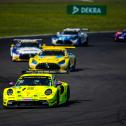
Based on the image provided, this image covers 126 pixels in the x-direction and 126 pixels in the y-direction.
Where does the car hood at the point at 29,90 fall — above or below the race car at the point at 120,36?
above

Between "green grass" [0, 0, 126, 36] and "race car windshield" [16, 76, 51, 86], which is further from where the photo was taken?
"green grass" [0, 0, 126, 36]

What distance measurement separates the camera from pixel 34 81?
889 inches

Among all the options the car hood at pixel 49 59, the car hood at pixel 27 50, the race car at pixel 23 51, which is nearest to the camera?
the car hood at pixel 49 59

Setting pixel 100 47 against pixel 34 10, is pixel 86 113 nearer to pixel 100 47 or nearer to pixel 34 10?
pixel 100 47

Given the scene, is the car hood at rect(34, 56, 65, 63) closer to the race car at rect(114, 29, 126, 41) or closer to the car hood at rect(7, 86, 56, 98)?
the car hood at rect(7, 86, 56, 98)

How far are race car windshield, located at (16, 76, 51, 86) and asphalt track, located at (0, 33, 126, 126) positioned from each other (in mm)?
948

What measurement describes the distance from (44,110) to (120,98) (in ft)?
12.5

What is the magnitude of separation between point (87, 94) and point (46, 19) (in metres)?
52.0

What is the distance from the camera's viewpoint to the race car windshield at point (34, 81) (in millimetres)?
22469

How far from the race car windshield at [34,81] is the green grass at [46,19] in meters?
45.3

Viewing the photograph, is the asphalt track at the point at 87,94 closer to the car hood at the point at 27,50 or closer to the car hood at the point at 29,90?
the car hood at the point at 29,90

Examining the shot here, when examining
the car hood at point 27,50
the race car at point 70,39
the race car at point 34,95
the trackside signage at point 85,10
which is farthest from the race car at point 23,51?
the race car at point 34,95

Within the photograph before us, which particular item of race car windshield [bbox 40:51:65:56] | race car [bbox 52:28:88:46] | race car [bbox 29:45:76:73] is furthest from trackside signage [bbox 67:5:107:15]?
race car [bbox 29:45:76:73]

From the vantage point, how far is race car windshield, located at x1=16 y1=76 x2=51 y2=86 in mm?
22469
